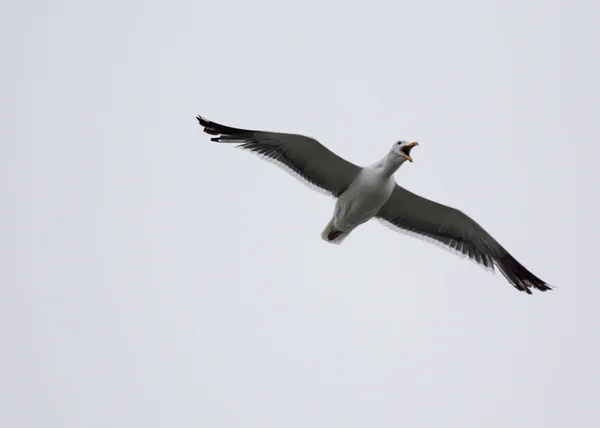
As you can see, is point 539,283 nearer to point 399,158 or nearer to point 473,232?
point 473,232

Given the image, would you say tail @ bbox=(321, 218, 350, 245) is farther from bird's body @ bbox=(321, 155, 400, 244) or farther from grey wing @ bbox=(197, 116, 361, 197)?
grey wing @ bbox=(197, 116, 361, 197)

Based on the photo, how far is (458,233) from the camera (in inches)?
557

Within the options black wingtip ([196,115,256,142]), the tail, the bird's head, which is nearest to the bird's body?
the tail

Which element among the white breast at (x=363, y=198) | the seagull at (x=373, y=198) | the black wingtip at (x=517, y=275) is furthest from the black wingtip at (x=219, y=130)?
the black wingtip at (x=517, y=275)

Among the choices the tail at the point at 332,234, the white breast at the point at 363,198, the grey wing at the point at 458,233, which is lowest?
the tail at the point at 332,234

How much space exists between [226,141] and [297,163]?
1151mm

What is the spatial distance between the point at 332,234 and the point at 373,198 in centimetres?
117

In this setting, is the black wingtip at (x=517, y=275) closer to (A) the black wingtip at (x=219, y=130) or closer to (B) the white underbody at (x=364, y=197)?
(B) the white underbody at (x=364, y=197)

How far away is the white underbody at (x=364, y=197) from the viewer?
42.4ft

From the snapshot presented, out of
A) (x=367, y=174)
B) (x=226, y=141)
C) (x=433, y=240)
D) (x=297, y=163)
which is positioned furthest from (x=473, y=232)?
(x=226, y=141)

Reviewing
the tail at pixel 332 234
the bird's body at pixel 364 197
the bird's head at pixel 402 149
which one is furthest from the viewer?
the tail at pixel 332 234

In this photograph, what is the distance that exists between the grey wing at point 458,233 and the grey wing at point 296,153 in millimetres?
1070

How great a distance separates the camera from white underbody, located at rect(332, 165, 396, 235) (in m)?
12.9

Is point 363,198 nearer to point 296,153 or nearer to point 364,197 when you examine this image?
point 364,197
